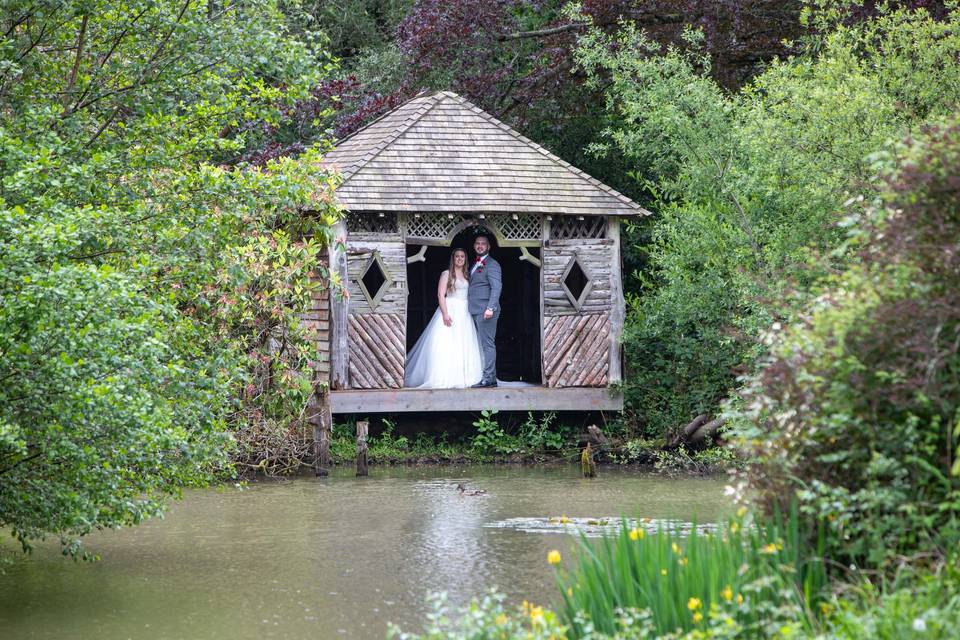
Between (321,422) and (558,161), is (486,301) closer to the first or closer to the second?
(558,161)

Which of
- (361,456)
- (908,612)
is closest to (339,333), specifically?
(361,456)

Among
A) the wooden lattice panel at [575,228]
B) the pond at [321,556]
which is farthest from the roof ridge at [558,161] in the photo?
the pond at [321,556]

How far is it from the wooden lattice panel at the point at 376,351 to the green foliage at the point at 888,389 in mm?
12090

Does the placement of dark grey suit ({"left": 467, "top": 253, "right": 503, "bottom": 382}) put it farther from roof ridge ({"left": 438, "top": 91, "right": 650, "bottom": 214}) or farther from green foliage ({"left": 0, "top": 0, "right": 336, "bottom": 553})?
green foliage ({"left": 0, "top": 0, "right": 336, "bottom": 553})

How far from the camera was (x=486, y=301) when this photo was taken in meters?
19.7

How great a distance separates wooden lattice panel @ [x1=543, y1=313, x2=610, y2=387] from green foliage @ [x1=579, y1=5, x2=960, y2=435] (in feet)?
1.47

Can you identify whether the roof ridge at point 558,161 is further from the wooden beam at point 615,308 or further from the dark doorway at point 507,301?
the dark doorway at point 507,301

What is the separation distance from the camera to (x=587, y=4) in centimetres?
2078

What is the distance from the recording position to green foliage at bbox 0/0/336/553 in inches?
326

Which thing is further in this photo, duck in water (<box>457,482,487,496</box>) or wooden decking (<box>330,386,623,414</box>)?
wooden decking (<box>330,386,623,414</box>)

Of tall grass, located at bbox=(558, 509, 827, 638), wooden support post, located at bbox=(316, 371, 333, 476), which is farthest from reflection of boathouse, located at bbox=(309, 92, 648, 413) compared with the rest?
tall grass, located at bbox=(558, 509, 827, 638)

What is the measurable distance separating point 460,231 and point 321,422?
359 centimetres

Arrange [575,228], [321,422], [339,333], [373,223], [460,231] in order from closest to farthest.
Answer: [321,422] → [339,333] → [373,223] → [460,231] → [575,228]

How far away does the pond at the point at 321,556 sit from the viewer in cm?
901
